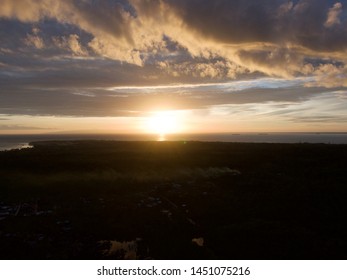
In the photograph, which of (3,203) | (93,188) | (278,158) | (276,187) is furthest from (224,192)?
(278,158)

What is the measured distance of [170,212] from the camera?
2120 centimetres

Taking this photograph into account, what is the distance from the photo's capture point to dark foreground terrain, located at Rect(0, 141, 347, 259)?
14930mm

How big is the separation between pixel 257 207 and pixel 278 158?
90.5ft

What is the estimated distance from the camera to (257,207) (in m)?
22.0

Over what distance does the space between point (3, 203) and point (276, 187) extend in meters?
21.7

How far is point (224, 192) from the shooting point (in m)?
→ 26.9

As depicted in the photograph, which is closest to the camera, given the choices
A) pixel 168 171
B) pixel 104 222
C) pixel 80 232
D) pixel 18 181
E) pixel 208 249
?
pixel 208 249

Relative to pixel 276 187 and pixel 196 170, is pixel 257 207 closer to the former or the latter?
pixel 276 187

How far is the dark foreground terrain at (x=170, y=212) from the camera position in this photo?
49.0ft
